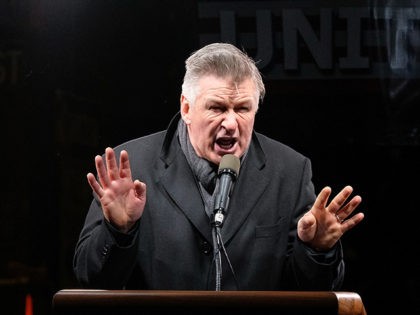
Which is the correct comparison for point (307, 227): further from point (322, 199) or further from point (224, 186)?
point (224, 186)

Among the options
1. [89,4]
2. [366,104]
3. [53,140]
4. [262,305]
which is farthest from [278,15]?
[262,305]

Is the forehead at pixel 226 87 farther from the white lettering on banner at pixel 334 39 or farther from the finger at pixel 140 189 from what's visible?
the white lettering on banner at pixel 334 39

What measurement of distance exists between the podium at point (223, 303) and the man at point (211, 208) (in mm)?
495

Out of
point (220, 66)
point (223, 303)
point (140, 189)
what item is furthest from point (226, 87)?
point (223, 303)

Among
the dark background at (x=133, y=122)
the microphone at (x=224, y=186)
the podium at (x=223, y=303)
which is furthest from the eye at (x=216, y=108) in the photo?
the dark background at (x=133, y=122)

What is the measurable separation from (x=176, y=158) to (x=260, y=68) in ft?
3.86

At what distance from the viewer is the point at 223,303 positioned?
159cm

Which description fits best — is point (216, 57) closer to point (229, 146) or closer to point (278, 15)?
point (229, 146)

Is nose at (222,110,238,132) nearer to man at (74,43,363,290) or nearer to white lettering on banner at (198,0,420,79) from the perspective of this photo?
man at (74,43,363,290)

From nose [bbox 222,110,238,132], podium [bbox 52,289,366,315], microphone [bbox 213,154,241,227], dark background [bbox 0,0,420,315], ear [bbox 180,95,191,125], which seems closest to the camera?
podium [bbox 52,289,366,315]

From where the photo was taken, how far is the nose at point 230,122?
2312mm

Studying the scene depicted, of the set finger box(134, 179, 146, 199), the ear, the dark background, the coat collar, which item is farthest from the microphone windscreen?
the dark background

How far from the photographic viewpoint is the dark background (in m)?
3.53

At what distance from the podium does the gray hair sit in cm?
90
